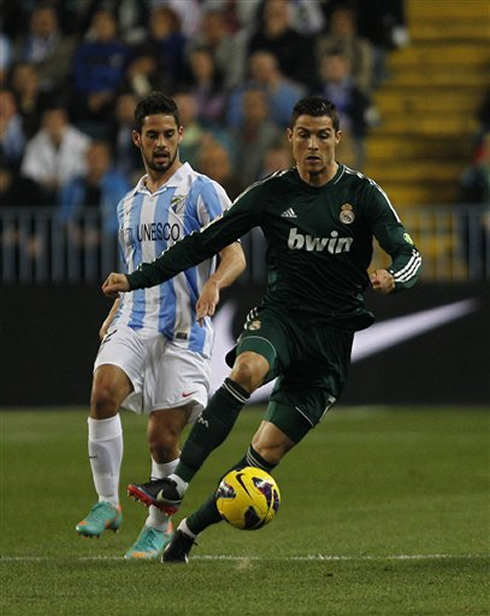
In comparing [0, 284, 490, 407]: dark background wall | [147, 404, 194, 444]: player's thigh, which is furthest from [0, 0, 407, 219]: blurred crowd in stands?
[147, 404, 194, 444]: player's thigh

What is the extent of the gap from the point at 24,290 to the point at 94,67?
12.3 feet

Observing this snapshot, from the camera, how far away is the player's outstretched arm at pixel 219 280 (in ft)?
30.3

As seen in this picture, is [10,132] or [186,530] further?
[10,132]

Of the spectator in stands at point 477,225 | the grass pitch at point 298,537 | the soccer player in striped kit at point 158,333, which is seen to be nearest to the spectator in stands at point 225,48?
the spectator in stands at point 477,225

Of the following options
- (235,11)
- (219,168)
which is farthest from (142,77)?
(219,168)

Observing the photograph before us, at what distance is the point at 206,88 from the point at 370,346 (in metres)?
4.08

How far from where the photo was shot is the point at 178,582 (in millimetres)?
8281

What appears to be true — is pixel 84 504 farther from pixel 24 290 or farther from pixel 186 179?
pixel 24 290

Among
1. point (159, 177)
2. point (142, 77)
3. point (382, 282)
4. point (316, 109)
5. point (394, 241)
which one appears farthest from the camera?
point (142, 77)

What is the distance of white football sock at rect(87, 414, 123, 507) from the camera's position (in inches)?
376

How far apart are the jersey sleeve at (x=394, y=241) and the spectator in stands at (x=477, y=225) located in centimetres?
1052

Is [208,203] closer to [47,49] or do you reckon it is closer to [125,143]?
[125,143]

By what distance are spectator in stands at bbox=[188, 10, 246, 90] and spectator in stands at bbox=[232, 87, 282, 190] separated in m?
1.36

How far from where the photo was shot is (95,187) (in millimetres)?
20219
